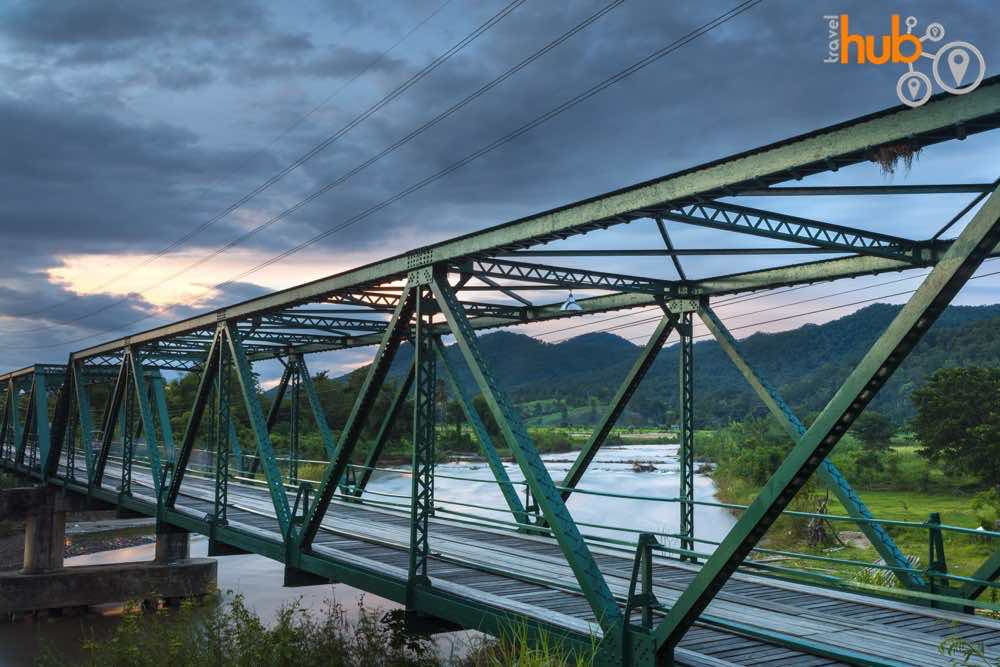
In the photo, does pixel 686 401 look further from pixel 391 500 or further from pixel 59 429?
pixel 391 500

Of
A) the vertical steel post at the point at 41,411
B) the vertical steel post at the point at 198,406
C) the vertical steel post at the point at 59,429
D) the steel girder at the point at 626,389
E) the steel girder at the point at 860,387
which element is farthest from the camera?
the vertical steel post at the point at 41,411

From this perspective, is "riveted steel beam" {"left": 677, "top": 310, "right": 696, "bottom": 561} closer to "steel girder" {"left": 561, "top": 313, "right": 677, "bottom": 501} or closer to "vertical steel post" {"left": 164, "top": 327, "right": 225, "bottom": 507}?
"steel girder" {"left": 561, "top": 313, "right": 677, "bottom": 501}

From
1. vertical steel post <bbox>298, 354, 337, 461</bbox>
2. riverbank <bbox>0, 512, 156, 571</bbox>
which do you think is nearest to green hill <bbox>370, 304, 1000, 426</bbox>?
riverbank <bbox>0, 512, 156, 571</bbox>

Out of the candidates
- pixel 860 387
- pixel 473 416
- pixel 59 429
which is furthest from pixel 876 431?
pixel 860 387

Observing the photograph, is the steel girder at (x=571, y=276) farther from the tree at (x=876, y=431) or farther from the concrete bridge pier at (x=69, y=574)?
the tree at (x=876, y=431)

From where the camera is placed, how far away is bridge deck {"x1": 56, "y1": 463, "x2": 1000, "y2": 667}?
7.94 metres

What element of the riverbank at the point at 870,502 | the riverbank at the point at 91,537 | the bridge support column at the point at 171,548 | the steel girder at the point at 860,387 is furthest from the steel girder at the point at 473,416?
the riverbank at the point at 91,537

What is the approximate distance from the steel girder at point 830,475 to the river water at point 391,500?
4826 mm

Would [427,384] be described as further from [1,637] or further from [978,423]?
[978,423]

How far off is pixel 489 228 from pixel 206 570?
21984 mm

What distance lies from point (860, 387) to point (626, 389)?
341 inches

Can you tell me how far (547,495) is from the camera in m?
8.80

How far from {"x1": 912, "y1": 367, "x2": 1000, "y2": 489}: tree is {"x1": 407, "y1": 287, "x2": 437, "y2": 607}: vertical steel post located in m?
39.2

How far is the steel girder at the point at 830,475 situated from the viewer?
36.6ft
